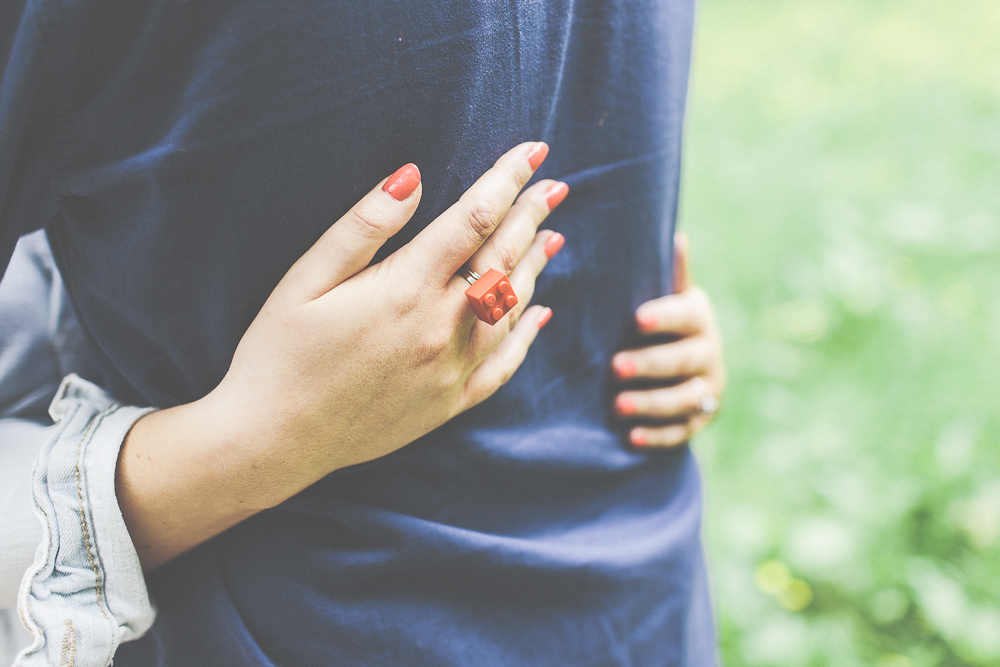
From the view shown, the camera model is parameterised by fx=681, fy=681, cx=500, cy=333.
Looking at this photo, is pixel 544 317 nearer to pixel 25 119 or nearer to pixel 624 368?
pixel 624 368

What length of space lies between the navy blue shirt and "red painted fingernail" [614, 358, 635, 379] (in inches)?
0.8

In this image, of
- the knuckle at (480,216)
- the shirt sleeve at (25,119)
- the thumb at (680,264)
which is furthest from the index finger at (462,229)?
the thumb at (680,264)

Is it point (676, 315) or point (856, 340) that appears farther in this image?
point (856, 340)

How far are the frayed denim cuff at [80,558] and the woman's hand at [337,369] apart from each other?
1.1 inches

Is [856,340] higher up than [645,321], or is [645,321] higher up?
[645,321]

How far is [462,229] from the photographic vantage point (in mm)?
644

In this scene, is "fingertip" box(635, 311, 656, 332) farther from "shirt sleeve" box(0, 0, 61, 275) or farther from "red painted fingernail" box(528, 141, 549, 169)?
Result: "shirt sleeve" box(0, 0, 61, 275)

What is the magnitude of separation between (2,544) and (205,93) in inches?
18.2

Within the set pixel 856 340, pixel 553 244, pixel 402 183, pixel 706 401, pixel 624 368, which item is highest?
pixel 402 183

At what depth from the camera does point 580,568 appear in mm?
821

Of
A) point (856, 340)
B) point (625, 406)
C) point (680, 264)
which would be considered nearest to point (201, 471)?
point (625, 406)

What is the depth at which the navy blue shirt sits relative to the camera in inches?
22.3

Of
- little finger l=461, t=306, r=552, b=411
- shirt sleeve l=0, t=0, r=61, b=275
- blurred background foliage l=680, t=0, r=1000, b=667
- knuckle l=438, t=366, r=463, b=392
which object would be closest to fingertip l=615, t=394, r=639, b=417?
little finger l=461, t=306, r=552, b=411

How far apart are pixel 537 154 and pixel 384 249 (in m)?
0.18
